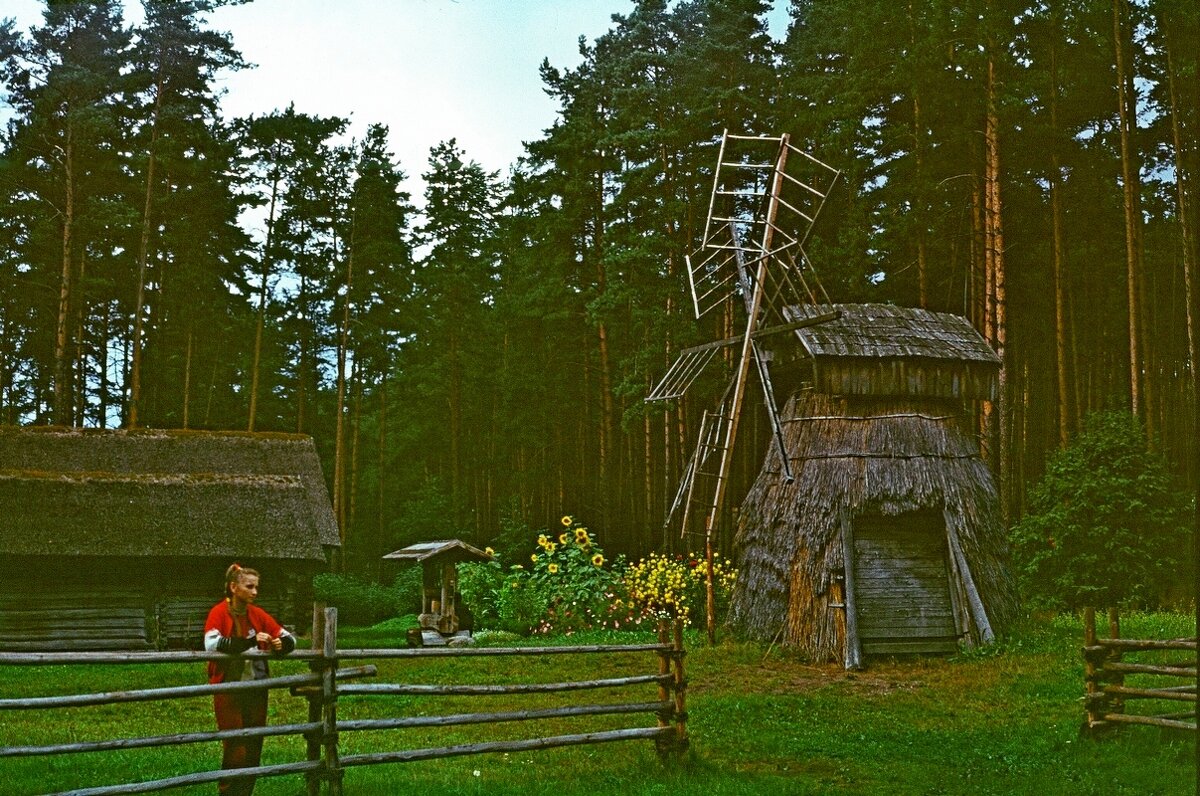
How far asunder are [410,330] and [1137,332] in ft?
100

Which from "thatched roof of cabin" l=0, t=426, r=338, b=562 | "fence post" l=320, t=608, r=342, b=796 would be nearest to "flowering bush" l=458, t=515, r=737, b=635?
"thatched roof of cabin" l=0, t=426, r=338, b=562

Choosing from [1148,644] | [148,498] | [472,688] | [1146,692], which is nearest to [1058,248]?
[1148,644]

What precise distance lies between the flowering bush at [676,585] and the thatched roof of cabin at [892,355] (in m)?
5.52

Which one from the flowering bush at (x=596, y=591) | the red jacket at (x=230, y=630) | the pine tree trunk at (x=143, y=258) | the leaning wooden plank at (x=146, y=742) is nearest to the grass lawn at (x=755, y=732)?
the leaning wooden plank at (x=146, y=742)

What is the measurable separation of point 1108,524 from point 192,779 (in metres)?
17.2

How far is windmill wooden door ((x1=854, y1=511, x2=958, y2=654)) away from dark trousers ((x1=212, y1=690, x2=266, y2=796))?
12084 mm

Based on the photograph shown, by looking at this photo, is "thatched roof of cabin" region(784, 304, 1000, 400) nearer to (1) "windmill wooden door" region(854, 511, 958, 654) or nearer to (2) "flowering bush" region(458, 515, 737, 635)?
(1) "windmill wooden door" region(854, 511, 958, 654)

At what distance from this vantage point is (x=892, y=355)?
19297 millimetres

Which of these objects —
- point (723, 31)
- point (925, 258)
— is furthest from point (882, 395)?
point (723, 31)

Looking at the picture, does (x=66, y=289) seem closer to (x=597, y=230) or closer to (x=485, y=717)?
(x=597, y=230)

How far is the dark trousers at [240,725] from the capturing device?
27.8 feet

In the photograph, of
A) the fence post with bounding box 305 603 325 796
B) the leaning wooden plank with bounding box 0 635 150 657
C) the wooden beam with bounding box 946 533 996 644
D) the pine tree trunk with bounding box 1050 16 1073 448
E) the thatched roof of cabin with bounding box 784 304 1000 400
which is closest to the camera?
the fence post with bounding box 305 603 325 796

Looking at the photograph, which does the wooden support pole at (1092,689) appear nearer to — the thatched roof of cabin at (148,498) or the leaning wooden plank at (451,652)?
the leaning wooden plank at (451,652)

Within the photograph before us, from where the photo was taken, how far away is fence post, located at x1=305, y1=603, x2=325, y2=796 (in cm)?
878
